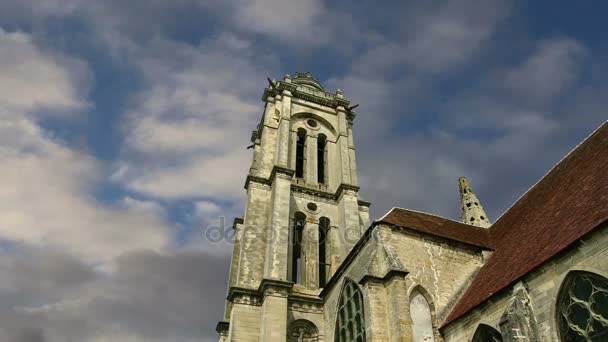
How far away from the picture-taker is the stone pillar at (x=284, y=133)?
22.9m

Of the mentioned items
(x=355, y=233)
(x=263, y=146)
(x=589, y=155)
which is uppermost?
(x=263, y=146)

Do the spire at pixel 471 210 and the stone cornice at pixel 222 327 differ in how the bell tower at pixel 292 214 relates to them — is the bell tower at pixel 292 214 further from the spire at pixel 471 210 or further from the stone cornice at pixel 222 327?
the spire at pixel 471 210

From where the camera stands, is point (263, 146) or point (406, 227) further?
point (263, 146)

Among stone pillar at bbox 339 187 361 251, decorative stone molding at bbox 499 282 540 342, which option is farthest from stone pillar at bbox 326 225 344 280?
decorative stone molding at bbox 499 282 540 342

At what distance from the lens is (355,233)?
2080cm

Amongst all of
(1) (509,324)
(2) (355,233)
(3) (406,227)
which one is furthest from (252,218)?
(1) (509,324)

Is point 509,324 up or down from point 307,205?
down

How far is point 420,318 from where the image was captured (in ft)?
40.0

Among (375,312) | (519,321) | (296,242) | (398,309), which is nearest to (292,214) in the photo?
(296,242)

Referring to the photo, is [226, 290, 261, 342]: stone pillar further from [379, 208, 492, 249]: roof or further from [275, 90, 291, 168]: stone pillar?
[275, 90, 291, 168]: stone pillar

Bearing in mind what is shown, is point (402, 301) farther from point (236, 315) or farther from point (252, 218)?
point (252, 218)

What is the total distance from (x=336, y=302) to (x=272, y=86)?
16.5 m

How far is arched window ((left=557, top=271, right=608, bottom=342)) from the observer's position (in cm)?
806

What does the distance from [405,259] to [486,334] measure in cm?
341
